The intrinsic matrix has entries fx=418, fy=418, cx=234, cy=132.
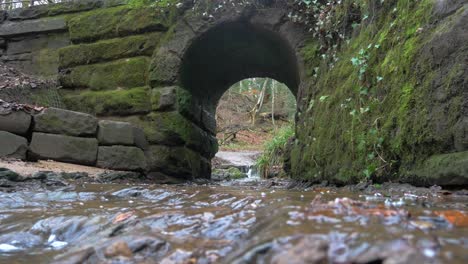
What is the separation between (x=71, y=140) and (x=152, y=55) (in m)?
2.04

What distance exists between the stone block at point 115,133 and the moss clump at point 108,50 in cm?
148

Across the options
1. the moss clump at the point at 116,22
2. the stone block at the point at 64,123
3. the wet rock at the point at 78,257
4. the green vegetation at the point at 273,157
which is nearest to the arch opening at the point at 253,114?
the green vegetation at the point at 273,157

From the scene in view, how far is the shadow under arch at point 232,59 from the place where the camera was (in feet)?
23.1

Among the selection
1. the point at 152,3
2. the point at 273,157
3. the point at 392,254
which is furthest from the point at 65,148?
the point at 273,157

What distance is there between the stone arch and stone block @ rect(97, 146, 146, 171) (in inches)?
27.1

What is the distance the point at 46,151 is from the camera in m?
5.70

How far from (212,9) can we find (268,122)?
63.7 ft

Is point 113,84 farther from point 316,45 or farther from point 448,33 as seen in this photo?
point 448,33

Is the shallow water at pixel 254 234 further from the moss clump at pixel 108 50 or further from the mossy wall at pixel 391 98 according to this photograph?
the moss clump at pixel 108 50

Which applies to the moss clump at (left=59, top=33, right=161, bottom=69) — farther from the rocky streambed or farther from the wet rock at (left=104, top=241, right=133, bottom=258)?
the wet rock at (left=104, top=241, right=133, bottom=258)

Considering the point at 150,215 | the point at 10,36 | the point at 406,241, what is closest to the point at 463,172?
the point at 406,241

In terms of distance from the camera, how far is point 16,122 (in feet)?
18.0

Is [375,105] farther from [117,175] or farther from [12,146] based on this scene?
[12,146]

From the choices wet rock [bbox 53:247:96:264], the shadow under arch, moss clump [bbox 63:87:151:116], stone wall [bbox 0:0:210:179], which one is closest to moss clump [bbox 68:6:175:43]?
stone wall [bbox 0:0:210:179]
